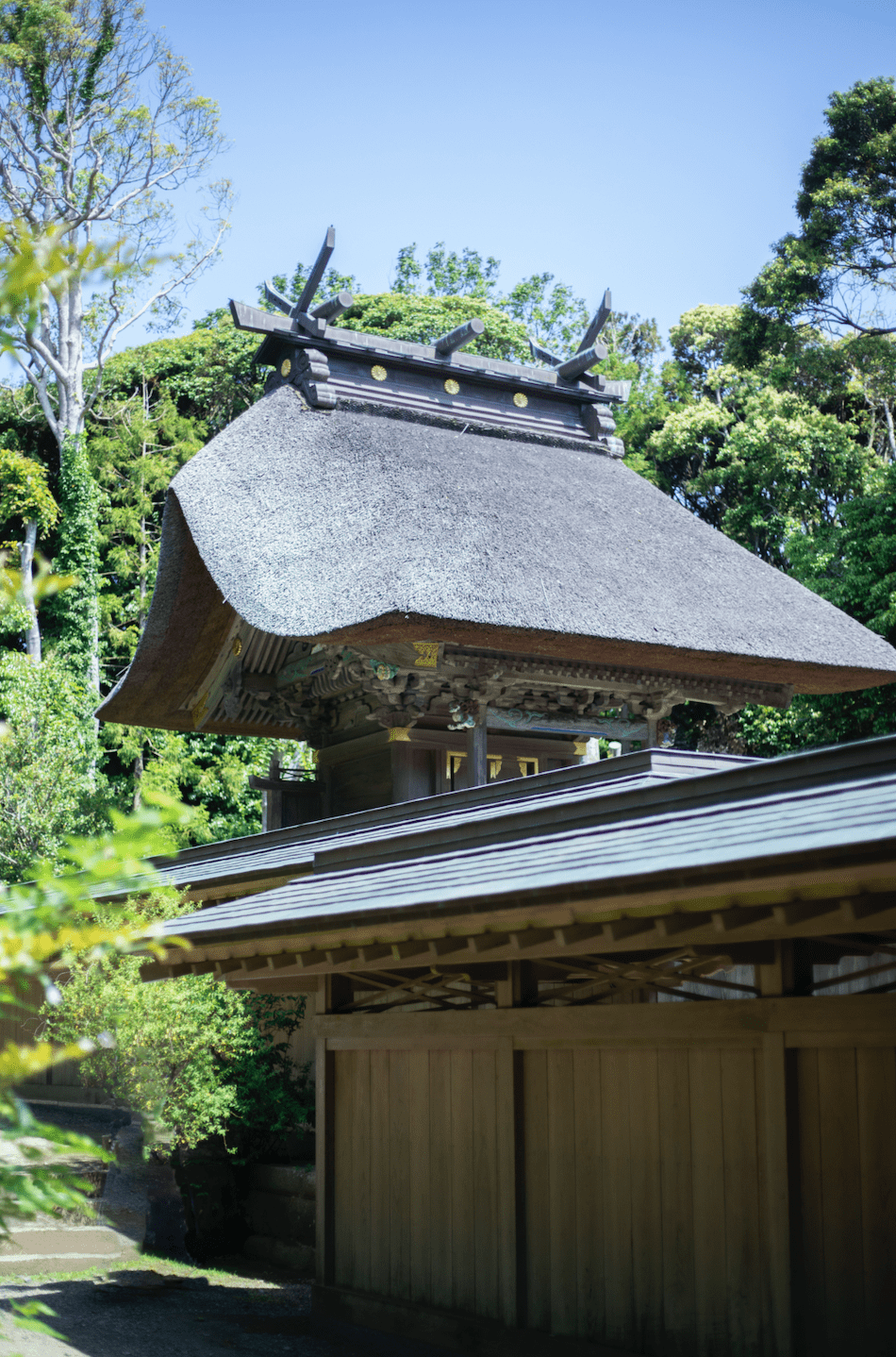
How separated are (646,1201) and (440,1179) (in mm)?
1642

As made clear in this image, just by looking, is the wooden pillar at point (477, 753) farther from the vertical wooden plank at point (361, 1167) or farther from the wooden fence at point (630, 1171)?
the vertical wooden plank at point (361, 1167)

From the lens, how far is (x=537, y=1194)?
6.65 meters

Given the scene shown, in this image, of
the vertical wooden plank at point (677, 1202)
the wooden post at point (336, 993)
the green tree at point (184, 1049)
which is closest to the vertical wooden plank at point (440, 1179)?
the wooden post at point (336, 993)

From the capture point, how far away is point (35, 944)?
2088 millimetres

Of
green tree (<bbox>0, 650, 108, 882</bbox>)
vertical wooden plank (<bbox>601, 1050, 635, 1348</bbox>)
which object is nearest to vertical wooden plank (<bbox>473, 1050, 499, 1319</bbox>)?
vertical wooden plank (<bbox>601, 1050, 635, 1348</bbox>)

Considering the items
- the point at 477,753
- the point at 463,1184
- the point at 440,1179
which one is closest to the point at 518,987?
the point at 463,1184

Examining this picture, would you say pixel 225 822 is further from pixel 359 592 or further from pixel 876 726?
pixel 359 592

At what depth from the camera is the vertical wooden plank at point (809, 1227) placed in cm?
520

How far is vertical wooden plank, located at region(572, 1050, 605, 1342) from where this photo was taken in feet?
20.4

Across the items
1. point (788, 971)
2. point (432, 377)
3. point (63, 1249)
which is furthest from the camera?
point (432, 377)

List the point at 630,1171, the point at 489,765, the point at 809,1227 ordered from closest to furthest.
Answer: the point at 809,1227, the point at 630,1171, the point at 489,765

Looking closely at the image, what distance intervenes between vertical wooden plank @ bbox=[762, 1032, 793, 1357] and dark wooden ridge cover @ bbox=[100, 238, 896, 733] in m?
5.71

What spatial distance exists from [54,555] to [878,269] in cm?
1776

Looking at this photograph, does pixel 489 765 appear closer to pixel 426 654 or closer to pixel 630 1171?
pixel 426 654
